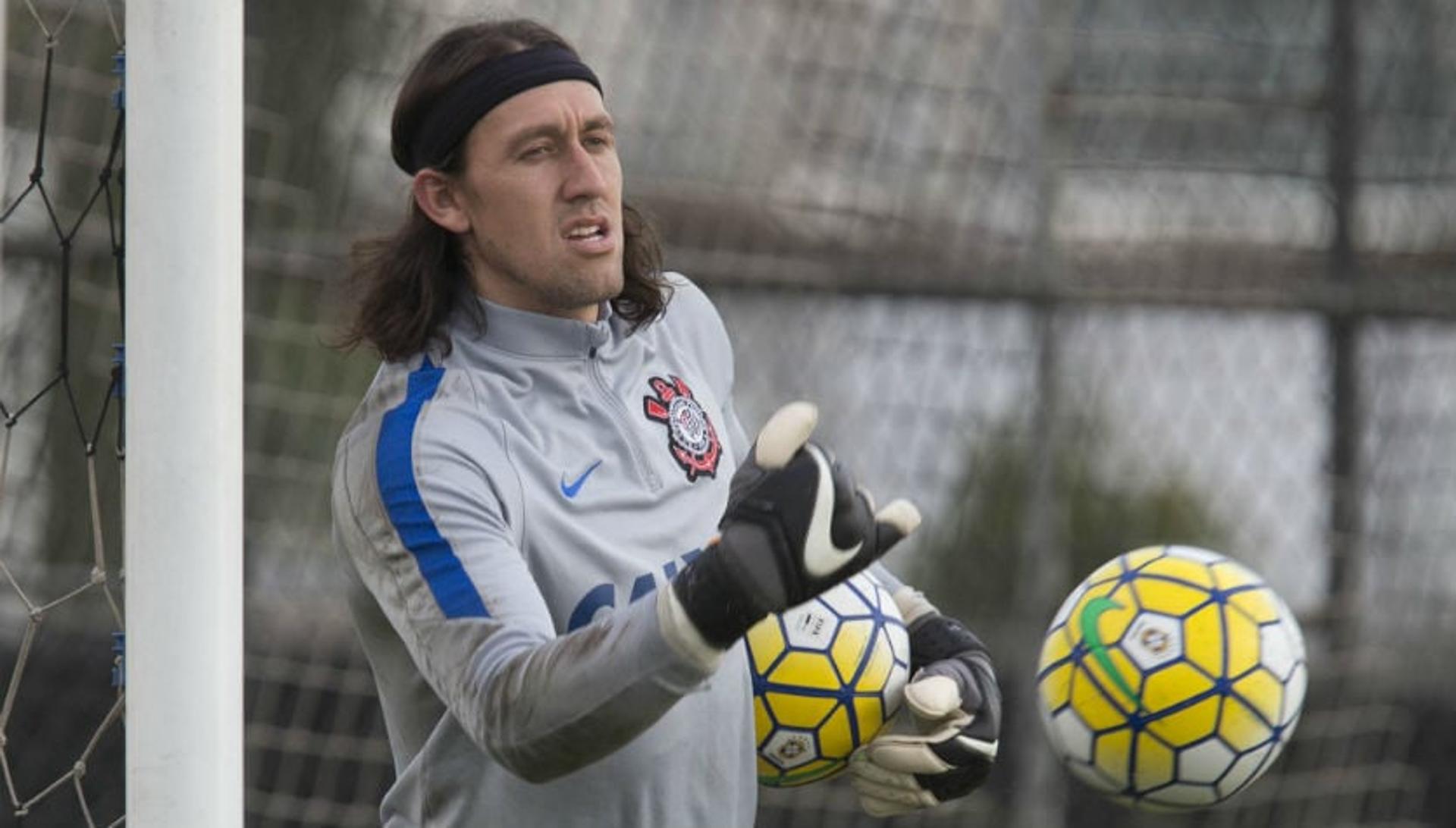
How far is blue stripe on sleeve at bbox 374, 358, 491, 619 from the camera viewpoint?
9.03 ft

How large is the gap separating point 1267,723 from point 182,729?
153cm

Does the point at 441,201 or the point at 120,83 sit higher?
the point at 120,83

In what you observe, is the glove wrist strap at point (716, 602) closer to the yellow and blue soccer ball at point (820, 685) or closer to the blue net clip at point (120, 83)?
the yellow and blue soccer ball at point (820, 685)

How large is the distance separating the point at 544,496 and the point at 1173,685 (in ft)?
3.37

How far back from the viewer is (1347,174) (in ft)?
25.1

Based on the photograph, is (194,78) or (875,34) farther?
(875,34)

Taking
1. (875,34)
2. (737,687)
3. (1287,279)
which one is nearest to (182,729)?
(737,687)

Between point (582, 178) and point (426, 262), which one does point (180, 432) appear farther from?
point (582, 178)

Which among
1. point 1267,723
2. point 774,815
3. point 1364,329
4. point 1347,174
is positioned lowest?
point 774,815

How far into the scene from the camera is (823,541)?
2514mm

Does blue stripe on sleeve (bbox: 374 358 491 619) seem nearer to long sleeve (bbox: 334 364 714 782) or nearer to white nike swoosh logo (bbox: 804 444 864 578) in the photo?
long sleeve (bbox: 334 364 714 782)

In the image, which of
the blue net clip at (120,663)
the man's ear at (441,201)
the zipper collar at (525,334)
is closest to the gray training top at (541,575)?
the zipper collar at (525,334)

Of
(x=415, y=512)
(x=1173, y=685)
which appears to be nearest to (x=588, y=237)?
(x=415, y=512)

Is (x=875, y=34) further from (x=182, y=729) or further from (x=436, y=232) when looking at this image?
(x=182, y=729)
